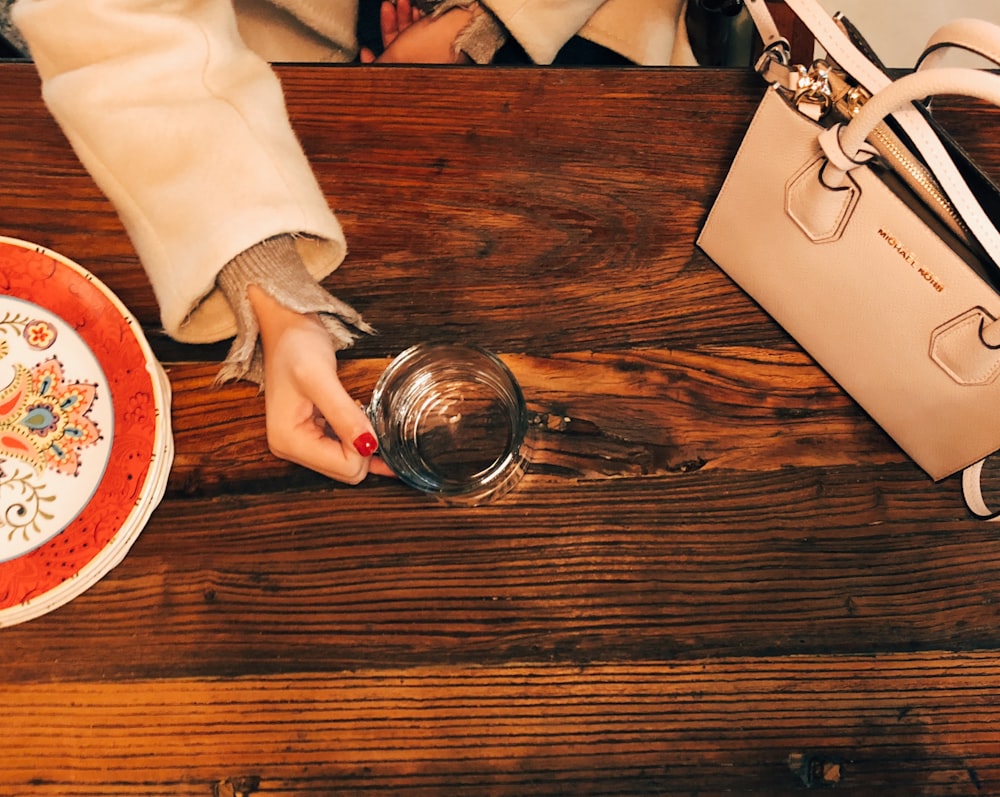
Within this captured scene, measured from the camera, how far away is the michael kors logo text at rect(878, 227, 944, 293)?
521mm

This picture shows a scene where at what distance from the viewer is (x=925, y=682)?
23.1 inches

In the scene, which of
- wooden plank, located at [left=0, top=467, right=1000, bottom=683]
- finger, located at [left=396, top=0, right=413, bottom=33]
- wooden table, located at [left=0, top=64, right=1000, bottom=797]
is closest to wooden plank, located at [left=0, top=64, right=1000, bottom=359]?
wooden table, located at [left=0, top=64, right=1000, bottom=797]

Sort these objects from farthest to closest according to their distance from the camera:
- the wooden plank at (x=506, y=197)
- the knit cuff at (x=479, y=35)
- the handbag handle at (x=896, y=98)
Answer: the knit cuff at (x=479, y=35), the wooden plank at (x=506, y=197), the handbag handle at (x=896, y=98)

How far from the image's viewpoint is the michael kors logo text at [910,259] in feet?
1.71

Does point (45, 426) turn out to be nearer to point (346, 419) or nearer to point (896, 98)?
point (346, 419)

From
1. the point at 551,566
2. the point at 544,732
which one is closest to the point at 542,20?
the point at 551,566

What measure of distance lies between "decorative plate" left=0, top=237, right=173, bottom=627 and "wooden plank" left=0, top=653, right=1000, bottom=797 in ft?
0.38

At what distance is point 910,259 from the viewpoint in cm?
53

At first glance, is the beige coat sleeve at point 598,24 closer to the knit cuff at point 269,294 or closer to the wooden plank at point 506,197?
the wooden plank at point 506,197

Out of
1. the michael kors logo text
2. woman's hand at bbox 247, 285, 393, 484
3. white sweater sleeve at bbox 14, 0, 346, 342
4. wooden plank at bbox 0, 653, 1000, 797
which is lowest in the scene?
wooden plank at bbox 0, 653, 1000, 797

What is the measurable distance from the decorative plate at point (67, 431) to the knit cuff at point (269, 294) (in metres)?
0.07

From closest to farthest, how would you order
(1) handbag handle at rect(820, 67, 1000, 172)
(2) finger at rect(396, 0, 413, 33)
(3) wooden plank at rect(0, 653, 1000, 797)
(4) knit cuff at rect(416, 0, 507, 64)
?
1. (1) handbag handle at rect(820, 67, 1000, 172)
2. (3) wooden plank at rect(0, 653, 1000, 797)
3. (4) knit cuff at rect(416, 0, 507, 64)
4. (2) finger at rect(396, 0, 413, 33)

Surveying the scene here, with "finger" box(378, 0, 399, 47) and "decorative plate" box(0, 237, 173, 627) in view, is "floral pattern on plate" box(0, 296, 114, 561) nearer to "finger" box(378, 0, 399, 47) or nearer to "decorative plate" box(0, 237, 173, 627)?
"decorative plate" box(0, 237, 173, 627)

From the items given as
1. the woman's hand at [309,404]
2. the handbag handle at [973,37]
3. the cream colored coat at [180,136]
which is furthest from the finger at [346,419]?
the handbag handle at [973,37]
